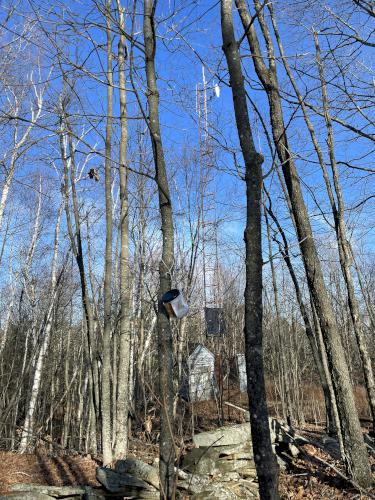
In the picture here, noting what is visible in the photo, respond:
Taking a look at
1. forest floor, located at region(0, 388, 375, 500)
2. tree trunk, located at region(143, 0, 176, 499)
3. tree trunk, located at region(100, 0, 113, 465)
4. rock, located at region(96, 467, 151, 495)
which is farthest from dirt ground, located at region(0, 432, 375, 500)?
tree trunk, located at region(143, 0, 176, 499)

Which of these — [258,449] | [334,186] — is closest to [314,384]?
[334,186]

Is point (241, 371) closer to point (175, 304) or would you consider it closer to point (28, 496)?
point (28, 496)

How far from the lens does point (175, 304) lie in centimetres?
371

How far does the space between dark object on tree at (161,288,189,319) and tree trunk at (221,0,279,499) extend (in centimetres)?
65

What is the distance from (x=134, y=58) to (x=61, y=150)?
19.7 feet

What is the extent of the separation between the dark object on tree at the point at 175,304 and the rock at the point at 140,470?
2807 millimetres

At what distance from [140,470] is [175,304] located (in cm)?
304

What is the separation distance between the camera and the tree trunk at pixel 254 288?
9.78 ft

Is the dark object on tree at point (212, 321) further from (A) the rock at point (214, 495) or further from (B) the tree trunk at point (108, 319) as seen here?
(A) the rock at point (214, 495)

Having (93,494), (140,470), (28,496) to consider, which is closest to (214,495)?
(140,470)

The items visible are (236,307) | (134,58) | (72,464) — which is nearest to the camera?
(134,58)

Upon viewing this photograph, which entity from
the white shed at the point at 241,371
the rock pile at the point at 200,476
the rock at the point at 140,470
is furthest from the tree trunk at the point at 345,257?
the white shed at the point at 241,371

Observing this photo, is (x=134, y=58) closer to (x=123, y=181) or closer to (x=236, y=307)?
(x=123, y=181)

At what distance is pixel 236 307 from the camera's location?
21.8m
